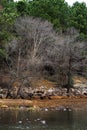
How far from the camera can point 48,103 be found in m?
47.2

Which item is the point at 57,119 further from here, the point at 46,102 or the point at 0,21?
the point at 0,21

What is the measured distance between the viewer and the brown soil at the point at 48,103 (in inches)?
1751

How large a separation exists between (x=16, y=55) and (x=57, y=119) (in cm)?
2282

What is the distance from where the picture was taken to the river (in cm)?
2998

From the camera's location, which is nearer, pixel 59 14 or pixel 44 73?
pixel 44 73

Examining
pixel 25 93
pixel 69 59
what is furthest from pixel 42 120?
pixel 69 59

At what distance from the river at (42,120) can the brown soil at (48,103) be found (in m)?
3.70

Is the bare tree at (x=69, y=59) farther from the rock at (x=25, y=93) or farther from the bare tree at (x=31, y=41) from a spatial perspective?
the rock at (x=25, y=93)

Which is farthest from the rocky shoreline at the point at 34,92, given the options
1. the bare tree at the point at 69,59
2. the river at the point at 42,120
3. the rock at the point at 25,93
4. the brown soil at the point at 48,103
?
the river at the point at 42,120

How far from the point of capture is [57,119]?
34.5 m

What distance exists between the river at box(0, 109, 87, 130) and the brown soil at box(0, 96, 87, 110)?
3702 mm

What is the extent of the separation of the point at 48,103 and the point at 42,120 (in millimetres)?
13608

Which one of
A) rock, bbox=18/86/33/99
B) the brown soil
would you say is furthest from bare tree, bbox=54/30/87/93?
rock, bbox=18/86/33/99

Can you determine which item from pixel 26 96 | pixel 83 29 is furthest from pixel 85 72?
pixel 26 96
